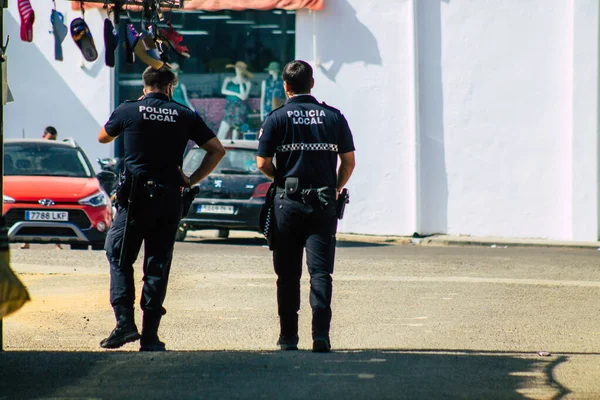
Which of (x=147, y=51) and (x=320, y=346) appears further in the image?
(x=147, y=51)

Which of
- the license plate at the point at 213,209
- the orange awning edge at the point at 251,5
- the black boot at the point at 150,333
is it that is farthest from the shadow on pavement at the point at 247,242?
the black boot at the point at 150,333

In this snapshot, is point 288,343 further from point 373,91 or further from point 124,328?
point 373,91

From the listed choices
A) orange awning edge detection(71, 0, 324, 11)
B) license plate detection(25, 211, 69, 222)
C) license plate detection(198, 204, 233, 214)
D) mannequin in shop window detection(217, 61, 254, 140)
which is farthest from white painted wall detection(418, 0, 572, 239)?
license plate detection(25, 211, 69, 222)

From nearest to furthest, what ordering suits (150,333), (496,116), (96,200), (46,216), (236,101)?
1. (150,333)
2. (46,216)
3. (96,200)
4. (496,116)
5. (236,101)

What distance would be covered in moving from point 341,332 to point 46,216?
7.08m

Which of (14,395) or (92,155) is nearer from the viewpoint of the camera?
(14,395)

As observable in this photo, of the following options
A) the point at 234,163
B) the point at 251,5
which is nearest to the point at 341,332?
the point at 234,163

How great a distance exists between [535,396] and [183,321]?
13.5 feet

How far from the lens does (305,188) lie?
7.50 meters

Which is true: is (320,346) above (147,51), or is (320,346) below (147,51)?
below

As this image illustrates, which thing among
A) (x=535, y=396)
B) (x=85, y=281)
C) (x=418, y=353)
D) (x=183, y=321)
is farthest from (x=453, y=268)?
(x=535, y=396)

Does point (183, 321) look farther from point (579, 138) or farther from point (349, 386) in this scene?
point (579, 138)

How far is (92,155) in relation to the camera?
22125 millimetres

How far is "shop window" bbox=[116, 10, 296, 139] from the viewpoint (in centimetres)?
2172
